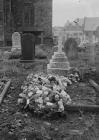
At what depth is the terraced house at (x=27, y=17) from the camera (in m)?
23.8

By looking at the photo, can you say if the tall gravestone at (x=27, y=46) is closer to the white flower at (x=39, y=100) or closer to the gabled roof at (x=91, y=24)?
the white flower at (x=39, y=100)

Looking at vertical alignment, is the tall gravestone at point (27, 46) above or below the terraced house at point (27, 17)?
below

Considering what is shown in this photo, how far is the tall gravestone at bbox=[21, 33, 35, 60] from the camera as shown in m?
12.9

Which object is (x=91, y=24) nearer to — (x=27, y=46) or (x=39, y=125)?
(x=27, y=46)

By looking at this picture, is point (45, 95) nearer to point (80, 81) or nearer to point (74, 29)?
point (80, 81)

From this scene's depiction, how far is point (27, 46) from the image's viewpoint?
1305 centimetres

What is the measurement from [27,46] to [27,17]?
40.4ft

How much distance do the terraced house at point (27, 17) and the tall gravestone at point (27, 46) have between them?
1046 cm

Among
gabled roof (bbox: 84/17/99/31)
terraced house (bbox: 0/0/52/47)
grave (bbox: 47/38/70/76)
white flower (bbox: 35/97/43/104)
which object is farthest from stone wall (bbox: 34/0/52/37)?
gabled roof (bbox: 84/17/99/31)

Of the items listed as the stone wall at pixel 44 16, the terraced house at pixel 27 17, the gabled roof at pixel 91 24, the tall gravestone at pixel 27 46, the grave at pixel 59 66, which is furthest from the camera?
the gabled roof at pixel 91 24

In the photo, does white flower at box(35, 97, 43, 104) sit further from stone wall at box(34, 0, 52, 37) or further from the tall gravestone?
stone wall at box(34, 0, 52, 37)

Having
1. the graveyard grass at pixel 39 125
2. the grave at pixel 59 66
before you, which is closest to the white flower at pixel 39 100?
the graveyard grass at pixel 39 125

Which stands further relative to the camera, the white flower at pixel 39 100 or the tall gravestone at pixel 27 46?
the tall gravestone at pixel 27 46

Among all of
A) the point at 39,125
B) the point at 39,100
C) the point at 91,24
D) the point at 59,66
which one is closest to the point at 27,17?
the point at 59,66
